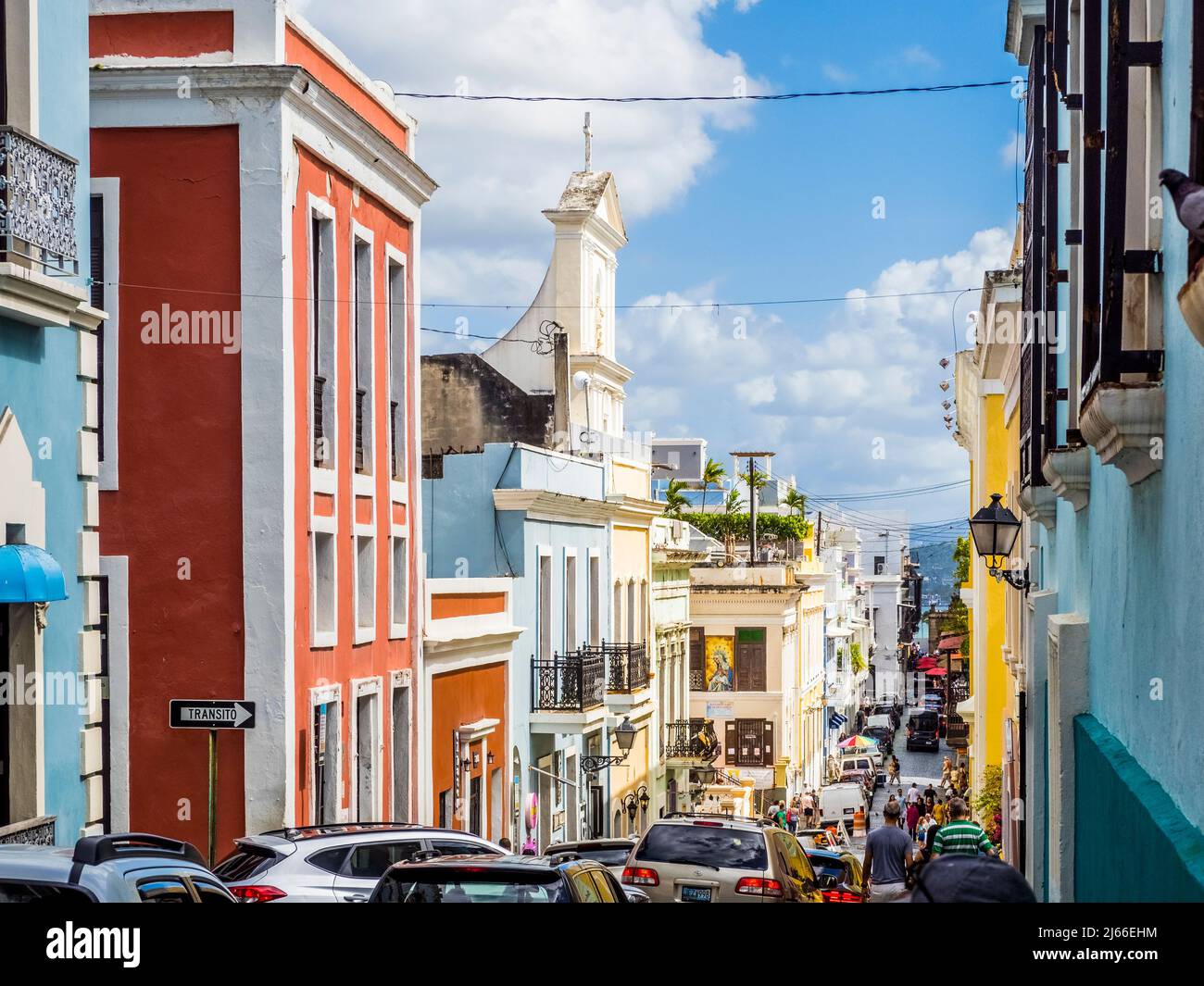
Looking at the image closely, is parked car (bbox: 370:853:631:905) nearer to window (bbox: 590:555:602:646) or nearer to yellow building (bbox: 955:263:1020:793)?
yellow building (bbox: 955:263:1020:793)

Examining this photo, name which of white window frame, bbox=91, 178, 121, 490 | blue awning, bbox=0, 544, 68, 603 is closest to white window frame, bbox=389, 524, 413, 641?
white window frame, bbox=91, 178, 121, 490

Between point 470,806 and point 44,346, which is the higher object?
point 44,346

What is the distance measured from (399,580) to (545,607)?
830cm

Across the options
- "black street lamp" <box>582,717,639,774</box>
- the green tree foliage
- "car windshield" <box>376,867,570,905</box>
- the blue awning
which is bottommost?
"black street lamp" <box>582,717,639,774</box>

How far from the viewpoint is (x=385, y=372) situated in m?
25.0

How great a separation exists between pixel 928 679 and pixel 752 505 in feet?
223

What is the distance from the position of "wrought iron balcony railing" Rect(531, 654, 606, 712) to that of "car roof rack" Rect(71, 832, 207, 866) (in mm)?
22725

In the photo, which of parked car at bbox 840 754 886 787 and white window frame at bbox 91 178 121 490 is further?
parked car at bbox 840 754 886 787

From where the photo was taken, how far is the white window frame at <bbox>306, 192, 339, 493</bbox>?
2136 cm

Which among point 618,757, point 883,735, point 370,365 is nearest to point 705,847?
point 370,365

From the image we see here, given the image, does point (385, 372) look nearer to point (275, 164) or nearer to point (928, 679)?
point (275, 164)

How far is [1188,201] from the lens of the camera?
199 inches

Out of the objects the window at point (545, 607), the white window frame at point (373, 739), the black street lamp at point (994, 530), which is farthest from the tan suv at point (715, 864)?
the window at point (545, 607)
